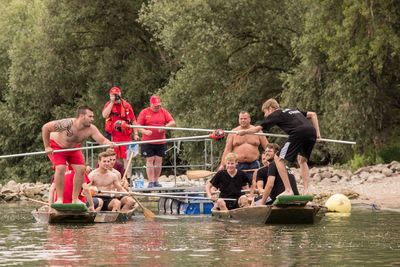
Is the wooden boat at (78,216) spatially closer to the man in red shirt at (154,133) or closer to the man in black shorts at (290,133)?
the man in black shorts at (290,133)

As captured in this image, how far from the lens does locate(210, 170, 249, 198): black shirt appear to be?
1941 centimetres

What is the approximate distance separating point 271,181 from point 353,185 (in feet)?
44.9

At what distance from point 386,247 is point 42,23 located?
40.0 meters

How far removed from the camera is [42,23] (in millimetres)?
52375

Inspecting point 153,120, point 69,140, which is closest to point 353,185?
point 153,120

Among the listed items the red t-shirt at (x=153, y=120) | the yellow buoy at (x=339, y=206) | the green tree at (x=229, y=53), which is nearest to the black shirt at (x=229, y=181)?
the yellow buoy at (x=339, y=206)

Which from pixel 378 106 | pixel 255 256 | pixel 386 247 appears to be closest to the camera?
pixel 255 256

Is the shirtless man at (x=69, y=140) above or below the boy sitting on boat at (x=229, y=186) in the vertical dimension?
above

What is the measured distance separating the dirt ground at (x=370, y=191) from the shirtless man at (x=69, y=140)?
24.6 ft

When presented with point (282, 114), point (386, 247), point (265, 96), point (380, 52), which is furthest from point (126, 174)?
point (265, 96)

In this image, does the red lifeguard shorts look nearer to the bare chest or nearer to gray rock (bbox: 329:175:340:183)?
the bare chest

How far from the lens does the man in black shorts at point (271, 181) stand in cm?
1798

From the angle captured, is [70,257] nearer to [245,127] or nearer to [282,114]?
[282,114]

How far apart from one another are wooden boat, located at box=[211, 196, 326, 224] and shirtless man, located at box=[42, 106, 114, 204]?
2.48 metres
